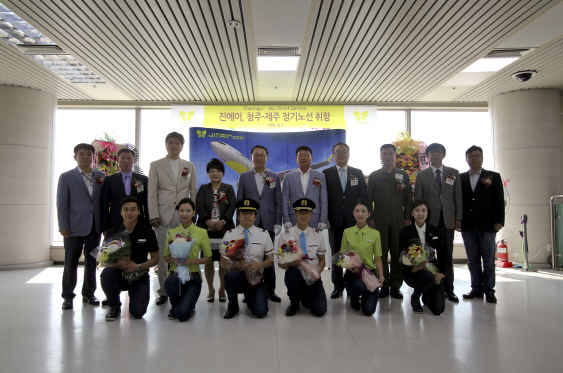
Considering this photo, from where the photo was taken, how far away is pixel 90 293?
404cm

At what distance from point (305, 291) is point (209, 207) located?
4.28ft

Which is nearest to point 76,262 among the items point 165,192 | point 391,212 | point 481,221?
point 165,192

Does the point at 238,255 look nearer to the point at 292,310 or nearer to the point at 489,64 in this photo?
the point at 292,310

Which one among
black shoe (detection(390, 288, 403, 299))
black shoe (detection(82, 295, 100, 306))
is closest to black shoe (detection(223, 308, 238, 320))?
black shoe (detection(82, 295, 100, 306))

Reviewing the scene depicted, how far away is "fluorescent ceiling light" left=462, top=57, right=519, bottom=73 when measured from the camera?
6.09m

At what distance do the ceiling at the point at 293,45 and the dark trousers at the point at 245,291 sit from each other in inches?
123

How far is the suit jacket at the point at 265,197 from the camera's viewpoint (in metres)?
4.10

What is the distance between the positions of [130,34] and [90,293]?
3345 mm

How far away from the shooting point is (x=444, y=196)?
4.30 metres

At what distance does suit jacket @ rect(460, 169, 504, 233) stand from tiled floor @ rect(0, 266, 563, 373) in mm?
835

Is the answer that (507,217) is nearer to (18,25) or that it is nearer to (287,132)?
(287,132)

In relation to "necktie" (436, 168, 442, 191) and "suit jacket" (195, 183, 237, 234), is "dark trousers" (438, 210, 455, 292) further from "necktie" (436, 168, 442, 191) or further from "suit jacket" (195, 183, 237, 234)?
"suit jacket" (195, 183, 237, 234)

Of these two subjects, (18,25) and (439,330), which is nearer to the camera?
(439,330)

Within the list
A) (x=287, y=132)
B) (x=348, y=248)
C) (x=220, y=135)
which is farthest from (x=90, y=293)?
(x=287, y=132)
